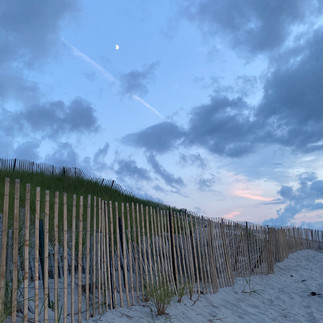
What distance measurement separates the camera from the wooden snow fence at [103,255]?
4.00 metres

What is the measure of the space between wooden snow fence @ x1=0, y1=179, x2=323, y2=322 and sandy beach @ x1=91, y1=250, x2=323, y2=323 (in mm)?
243

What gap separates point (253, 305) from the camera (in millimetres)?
6914

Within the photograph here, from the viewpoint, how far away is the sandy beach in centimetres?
520

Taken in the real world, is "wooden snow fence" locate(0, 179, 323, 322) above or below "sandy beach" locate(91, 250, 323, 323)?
above

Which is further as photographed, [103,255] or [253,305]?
[253,305]

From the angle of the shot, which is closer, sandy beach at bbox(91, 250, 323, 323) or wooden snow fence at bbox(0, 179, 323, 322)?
wooden snow fence at bbox(0, 179, 323, 322)

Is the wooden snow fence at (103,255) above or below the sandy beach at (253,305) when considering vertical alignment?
above

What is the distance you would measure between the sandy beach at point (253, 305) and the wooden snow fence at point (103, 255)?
9.6 inches

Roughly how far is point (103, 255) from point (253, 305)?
3.46 metres

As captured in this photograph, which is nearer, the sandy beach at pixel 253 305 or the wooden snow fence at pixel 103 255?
the wooden snow fence at pixel 103 255

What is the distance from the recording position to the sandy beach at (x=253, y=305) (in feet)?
17.1

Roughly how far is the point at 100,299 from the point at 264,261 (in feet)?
23.5

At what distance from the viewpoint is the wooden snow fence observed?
4.00 m

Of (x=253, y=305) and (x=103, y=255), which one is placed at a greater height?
(x=103, y=255)
